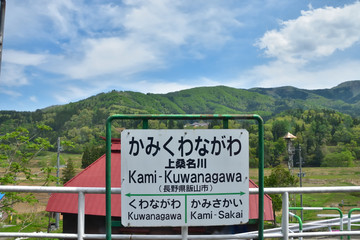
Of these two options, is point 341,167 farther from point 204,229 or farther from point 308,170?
point 204,229

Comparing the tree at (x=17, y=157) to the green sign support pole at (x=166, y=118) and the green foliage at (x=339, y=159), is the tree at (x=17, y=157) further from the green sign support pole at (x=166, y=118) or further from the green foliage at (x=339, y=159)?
the green foliage at (x=339, y=159)

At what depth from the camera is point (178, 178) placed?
2768 millimetres

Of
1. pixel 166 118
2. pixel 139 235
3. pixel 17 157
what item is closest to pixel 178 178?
pixel 166 118

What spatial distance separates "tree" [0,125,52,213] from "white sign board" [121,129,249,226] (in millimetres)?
8368

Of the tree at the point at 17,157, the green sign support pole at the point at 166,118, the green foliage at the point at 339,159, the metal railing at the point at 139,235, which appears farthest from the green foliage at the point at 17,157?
the green foliage at the point at 339,159

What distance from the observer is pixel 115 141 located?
246 inches

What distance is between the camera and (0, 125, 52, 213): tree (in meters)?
9.72

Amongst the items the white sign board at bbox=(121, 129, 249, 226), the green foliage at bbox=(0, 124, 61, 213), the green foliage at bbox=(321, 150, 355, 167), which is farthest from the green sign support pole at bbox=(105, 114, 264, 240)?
the green foliage at bbox=(321, 150, 355, 167)

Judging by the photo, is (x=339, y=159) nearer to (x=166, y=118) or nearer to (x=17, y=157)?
(x=17, y=157)

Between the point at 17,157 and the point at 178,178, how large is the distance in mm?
9982

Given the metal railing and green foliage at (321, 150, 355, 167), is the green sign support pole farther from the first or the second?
green foliage at (321, 150, 355, 167)

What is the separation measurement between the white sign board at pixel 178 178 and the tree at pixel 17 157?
27.5 feet

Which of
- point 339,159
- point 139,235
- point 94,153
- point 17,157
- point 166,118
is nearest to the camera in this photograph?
point 166,118

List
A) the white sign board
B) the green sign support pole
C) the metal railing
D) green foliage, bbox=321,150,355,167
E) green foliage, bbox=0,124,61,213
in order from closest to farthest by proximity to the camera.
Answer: the green sign support pole → the white sign board → the metal railing → green foliage, bbox=0,124,61,213 → green foliage, bbox=321,150,355,167
